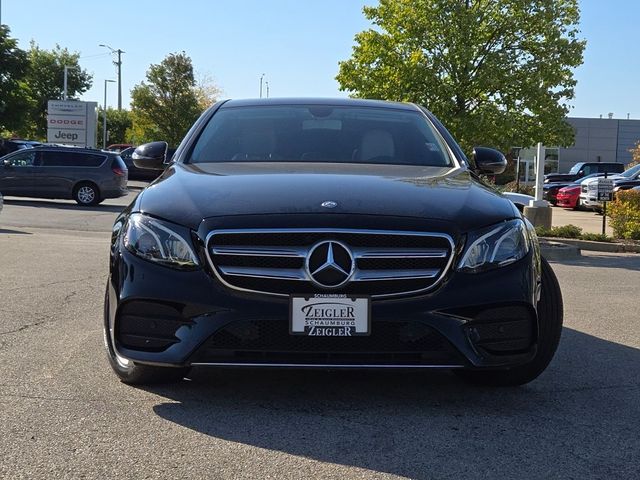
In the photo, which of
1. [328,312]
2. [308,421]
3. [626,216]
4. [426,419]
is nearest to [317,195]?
[328,312]

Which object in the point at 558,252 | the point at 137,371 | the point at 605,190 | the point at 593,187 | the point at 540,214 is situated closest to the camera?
the point at 137,371

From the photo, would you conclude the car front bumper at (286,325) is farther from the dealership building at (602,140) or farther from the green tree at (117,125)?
the green tree at (117,125)

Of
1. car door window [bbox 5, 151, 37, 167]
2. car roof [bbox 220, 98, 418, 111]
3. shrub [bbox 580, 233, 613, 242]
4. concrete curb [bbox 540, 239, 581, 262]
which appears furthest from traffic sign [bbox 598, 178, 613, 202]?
car door window [bbox 5, 151, 37, 167]

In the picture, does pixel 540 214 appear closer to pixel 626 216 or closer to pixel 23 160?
pixel 626 216

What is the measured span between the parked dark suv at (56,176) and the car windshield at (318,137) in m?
17.6

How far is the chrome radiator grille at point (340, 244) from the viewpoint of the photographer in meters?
3.43

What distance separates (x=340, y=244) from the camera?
3438 millimetres

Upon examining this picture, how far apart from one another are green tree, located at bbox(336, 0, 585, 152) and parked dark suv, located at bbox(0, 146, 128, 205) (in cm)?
931

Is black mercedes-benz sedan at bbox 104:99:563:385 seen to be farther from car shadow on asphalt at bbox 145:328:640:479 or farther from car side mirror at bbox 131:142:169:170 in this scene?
car side mirror at bbox 131:142:169:170

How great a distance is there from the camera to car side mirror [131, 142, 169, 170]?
205 inches

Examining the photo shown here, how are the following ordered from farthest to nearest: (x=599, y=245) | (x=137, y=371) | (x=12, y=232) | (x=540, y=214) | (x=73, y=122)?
(x=73, y=122), (x=540, y=214), (x=599, y=245), (x=12, y=232), (x=137, y=371)

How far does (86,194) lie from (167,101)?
26585mm

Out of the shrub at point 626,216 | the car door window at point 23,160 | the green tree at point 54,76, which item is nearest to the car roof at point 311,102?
the shrub at point 626,216

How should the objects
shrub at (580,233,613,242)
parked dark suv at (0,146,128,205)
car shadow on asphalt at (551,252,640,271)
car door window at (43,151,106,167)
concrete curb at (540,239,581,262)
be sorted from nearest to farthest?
1. car shadow on asphalt at (551,252,640,271)
2. concrete curb at (540,239,581,262)
3. shrub at (580,233,613,242)
4. parked dark suv at (0,146,128,205)
5. car door window at (43,151,106,167)
